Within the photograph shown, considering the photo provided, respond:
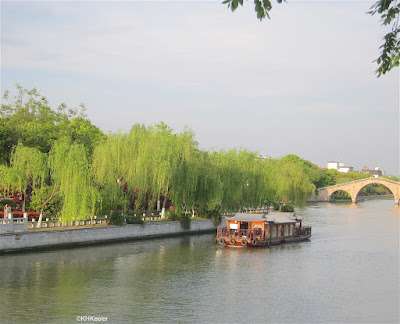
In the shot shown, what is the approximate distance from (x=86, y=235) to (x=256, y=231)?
1024cm

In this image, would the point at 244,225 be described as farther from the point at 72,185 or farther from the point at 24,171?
the point at 24,171

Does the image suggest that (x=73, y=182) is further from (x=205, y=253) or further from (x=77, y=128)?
(x=77, y=128)

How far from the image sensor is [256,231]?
32.8m

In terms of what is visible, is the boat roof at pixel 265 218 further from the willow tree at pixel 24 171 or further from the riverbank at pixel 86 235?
the willow tree at pixel 24 171

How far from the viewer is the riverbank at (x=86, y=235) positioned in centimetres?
2594

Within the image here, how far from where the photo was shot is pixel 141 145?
35.2 meters

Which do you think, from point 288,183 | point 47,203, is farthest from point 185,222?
point 288,183

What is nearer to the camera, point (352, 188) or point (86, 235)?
point (86, 235)

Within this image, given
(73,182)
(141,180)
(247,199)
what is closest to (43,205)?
(73,182)

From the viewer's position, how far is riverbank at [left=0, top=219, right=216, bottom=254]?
85.1 ft

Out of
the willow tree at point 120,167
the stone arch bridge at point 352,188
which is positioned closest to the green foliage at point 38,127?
the willow tree at point 120,167

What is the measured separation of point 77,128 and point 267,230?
2134 centimetres

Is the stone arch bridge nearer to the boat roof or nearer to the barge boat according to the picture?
the boat roof

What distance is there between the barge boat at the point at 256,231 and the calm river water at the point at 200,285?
815mm
